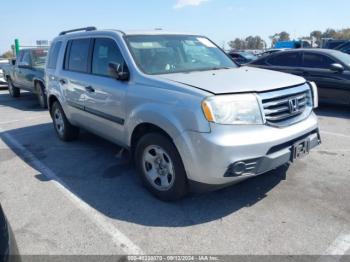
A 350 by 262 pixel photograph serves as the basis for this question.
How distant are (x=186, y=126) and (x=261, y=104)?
74cm

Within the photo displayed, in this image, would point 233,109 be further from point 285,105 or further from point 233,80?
point 285,105

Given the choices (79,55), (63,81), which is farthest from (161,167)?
(63,81)

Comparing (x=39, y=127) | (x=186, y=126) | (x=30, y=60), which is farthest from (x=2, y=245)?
(x=30, y=60)

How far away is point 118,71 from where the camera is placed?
374 centimetres

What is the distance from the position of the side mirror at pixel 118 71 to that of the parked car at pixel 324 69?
5.51 m

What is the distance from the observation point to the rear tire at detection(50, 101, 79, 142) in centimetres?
585

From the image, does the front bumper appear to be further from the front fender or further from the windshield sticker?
the windshield sticker

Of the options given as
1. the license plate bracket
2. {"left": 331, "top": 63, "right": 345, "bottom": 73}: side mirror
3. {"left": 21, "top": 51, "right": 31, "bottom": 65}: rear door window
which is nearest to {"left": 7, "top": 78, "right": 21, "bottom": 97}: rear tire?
{"left": 21, "top": 51, "right": 31, "bottom": 65}: rear door window

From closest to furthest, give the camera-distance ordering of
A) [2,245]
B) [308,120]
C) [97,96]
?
[2,245] < [308,120] < [97,96]

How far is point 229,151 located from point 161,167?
96 cm

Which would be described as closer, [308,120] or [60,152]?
[308,120]

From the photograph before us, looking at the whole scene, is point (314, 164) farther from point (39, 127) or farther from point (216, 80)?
point (39, 127)

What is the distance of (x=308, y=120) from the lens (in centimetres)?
358

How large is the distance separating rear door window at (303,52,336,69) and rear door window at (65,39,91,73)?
5616mm
